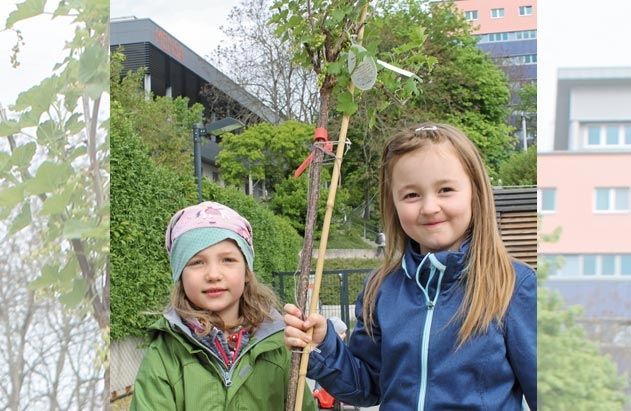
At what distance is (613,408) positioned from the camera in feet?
4.46

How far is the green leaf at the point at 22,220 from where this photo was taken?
77.2 inches

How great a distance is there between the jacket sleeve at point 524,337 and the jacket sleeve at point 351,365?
9.7 inches

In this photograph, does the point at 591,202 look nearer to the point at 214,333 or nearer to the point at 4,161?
the point at 214,333

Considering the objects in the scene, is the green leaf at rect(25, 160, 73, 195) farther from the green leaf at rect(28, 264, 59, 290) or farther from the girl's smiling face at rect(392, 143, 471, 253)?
the girl's smiling face at rect(392, 143, 471, 253)

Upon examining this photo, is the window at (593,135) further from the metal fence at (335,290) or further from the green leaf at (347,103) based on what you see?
the metal fence at (335,290)

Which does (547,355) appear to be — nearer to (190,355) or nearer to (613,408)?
(613,408)

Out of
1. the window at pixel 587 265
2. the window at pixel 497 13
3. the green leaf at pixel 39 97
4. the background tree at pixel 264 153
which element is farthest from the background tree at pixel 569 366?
the background tree at pixel 264 153

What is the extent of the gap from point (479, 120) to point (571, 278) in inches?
348

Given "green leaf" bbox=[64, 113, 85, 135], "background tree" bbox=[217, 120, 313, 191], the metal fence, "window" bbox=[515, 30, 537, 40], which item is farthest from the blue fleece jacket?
"background tree" bbox=[217, 120, 313, 191]

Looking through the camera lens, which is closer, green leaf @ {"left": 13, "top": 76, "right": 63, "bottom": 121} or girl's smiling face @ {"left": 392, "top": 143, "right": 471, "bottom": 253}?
girl's smiling face @ {"left": 392, "top": 143, "right": 471, "bottom": 253}

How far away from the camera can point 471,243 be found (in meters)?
1.26

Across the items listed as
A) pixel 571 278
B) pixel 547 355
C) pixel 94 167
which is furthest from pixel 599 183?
pixel 94 167

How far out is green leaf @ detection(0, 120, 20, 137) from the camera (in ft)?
6.31

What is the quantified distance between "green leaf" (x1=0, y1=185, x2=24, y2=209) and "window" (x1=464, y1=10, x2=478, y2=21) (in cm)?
946
